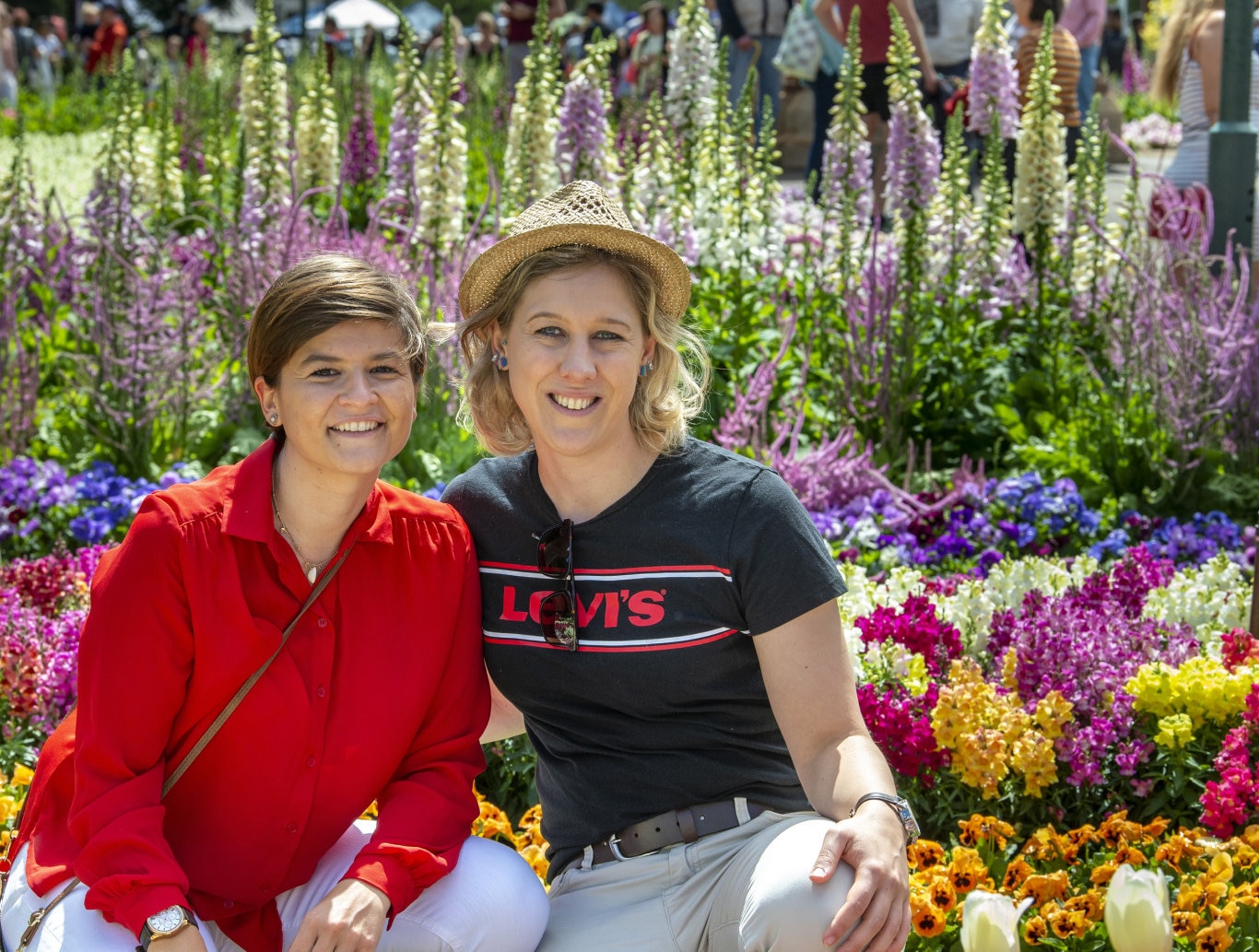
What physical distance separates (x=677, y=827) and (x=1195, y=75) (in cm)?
507

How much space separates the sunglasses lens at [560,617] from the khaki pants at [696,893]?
365mm

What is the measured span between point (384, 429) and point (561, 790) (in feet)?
2.21

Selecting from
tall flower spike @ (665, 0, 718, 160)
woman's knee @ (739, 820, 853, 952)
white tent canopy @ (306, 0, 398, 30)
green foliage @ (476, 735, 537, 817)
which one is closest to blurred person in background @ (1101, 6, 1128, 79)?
white tent canopy @ (306, 0, 398, 30)

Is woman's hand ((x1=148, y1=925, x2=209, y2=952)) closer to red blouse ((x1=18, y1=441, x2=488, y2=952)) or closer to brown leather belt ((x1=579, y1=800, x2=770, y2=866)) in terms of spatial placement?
red blouse ((x1=18, y1=441, x2=488, y2=952))

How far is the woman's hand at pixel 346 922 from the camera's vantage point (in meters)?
1.98

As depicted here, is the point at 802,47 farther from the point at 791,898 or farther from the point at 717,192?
the point at 791,898

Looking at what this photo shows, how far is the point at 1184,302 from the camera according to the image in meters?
4.72

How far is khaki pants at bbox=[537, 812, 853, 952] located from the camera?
1975mm

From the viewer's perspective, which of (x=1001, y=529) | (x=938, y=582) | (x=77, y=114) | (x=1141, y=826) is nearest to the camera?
(x=1141, y=826)

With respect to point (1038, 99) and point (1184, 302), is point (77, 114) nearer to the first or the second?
point (1038, 99)

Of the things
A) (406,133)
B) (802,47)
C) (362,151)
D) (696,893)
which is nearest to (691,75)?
(406,133)

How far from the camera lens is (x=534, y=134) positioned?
18.6 feet

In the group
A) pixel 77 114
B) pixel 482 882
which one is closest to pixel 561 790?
pixel 482 882

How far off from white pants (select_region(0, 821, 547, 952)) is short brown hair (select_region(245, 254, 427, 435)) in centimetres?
80
